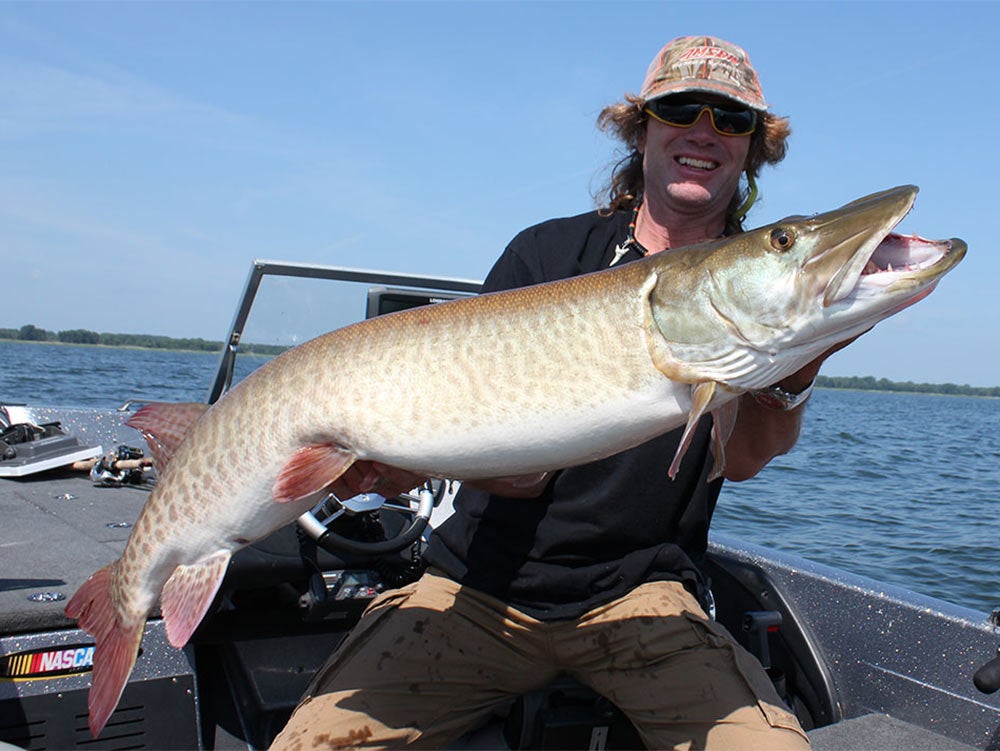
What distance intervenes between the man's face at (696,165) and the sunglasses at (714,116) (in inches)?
0.7

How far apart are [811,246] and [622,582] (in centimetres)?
130

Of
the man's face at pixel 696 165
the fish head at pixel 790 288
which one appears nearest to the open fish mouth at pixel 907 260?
the fish head at pixel 790 288

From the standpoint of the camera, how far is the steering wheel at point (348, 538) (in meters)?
3.21

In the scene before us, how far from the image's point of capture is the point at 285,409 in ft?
7.29

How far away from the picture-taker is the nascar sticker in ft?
8.74

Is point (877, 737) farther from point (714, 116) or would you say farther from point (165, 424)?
point (165, 424)

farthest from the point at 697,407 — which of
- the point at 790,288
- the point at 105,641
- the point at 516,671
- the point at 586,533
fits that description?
the point at 105,641

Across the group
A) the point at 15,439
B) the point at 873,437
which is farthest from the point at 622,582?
the point at 873,437

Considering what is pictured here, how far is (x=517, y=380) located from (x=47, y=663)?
1903 mm

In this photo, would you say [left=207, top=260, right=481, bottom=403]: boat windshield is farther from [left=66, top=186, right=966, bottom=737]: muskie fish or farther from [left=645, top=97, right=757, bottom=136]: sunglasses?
[left=66, top=186, right=966, bottom=737]: muskie fish

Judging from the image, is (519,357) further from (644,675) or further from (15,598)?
(15,598)

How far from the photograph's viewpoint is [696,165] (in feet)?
10.1

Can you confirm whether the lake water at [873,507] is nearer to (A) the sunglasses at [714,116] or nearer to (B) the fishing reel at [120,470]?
(B) the fishing reel at [120,470]

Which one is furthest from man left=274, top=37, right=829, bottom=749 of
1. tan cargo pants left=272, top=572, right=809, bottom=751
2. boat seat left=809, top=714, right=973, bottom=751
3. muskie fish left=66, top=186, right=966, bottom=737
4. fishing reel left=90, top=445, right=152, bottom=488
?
fishing reel left=90, top=445, right=152, bottom=488
